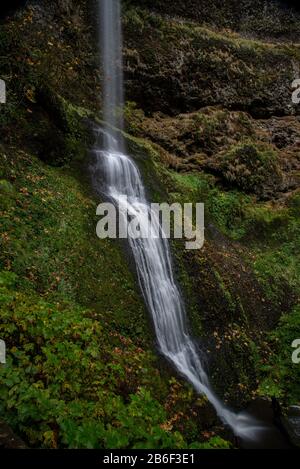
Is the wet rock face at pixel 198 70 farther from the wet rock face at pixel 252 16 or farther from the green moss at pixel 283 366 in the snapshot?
the green moss at pixel 283 366

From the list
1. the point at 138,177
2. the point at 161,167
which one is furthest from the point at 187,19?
the point at 138,177

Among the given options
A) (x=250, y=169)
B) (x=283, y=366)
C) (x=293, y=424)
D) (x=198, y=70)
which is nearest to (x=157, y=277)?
(x=283, y=366)

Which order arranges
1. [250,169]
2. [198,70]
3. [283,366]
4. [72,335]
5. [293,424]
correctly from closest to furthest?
[72,335] < [293,424] < [283,366] < [250,169] < [198,70]

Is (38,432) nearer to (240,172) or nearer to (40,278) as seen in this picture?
(40,278)

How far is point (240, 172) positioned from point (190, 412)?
9315mm

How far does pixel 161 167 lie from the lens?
11734 millimetres

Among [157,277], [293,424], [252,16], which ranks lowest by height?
[293,424]

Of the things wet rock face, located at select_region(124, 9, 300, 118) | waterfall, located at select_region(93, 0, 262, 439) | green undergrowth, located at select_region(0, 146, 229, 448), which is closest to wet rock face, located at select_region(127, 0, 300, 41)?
wet rock face, located at select_region(124, 9, 300, 118)

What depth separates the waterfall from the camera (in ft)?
22.0

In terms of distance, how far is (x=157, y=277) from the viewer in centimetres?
776

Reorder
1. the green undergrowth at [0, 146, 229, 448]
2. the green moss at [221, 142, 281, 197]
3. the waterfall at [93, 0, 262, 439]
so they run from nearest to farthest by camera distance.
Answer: the green undergrowth at [0, 146, 229, 448] < the waterfall at [93, 0, 262, 439] < the green moss at [221, 142, 281, 197]

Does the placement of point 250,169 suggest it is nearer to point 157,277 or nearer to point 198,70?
point 198,70

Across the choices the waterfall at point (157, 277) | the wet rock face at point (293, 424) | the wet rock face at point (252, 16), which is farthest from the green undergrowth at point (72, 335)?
the wet rock face at point (252, 16)

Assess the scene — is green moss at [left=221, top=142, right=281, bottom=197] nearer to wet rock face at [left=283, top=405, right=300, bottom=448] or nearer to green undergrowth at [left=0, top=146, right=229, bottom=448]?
green undergrowth at [left=0, top=146, right=229, bottom=448]
